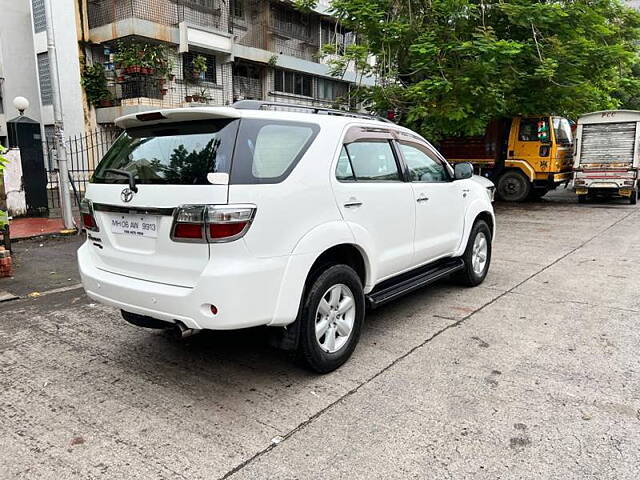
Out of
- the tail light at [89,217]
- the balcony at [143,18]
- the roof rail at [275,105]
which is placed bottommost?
the tail light at [89,217]

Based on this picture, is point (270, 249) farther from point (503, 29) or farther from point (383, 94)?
point (503, 29)

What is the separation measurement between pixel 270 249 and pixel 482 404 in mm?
1654

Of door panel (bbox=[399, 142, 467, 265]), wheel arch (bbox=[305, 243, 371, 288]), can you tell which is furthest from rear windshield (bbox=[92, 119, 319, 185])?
door panel (bbox=[399, 142, 467, 265])

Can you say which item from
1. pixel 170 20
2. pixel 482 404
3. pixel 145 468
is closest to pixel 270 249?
pixel 145 468

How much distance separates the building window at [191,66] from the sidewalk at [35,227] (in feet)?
33.6

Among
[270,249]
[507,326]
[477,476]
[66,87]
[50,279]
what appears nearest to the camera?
[477,476]

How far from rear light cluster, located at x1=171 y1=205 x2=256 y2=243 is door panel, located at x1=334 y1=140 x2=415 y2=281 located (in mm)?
867

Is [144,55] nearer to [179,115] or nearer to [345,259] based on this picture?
[179,115]

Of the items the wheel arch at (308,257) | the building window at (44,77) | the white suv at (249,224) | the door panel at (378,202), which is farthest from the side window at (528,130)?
the building window at (44,77)

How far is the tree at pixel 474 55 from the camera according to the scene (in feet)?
36.1

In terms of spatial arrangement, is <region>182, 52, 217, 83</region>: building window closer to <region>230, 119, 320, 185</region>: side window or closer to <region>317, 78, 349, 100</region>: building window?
<region>317, 78, 349, 100</region>: building window

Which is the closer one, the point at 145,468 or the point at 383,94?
the point at 145,468

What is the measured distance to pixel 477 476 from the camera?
2498mm

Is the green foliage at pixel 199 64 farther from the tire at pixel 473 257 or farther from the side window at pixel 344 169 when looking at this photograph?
the side window at pixel 344 169
